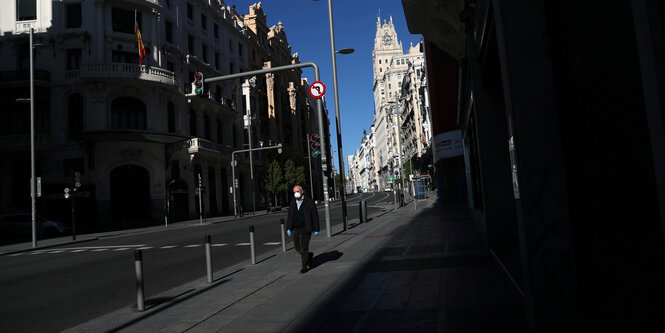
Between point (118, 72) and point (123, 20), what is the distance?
5.36m

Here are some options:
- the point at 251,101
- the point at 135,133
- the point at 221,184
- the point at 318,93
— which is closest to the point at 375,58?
the point at 251,101

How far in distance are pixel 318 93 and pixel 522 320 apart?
1122cm

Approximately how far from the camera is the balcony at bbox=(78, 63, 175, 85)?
2795 centimetres

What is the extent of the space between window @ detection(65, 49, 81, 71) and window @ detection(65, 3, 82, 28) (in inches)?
77.4

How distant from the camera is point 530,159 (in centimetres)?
369

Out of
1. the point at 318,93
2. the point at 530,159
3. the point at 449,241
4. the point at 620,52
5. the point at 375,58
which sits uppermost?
the point at 375,58

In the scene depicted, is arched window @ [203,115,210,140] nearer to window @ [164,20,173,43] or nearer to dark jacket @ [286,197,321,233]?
window @ [164,20,173,43]

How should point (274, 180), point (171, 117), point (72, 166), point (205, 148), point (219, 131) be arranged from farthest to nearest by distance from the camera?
point (274, 180) < point (219, 131) < point (205, 148) < point (171, 117) < point (72, 166)

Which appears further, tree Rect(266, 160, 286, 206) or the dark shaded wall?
tree Rect(266, 160, 286, 206)

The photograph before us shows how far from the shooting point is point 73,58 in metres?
29.7

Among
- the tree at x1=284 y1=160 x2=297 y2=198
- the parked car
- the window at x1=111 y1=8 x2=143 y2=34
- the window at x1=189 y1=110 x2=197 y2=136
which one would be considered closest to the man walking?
the parked car

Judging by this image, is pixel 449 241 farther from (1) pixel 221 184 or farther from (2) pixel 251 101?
(2) pixel 251 101

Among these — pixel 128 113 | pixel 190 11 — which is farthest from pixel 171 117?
pixel 190 11

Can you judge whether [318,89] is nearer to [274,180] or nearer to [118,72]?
[118,72]
